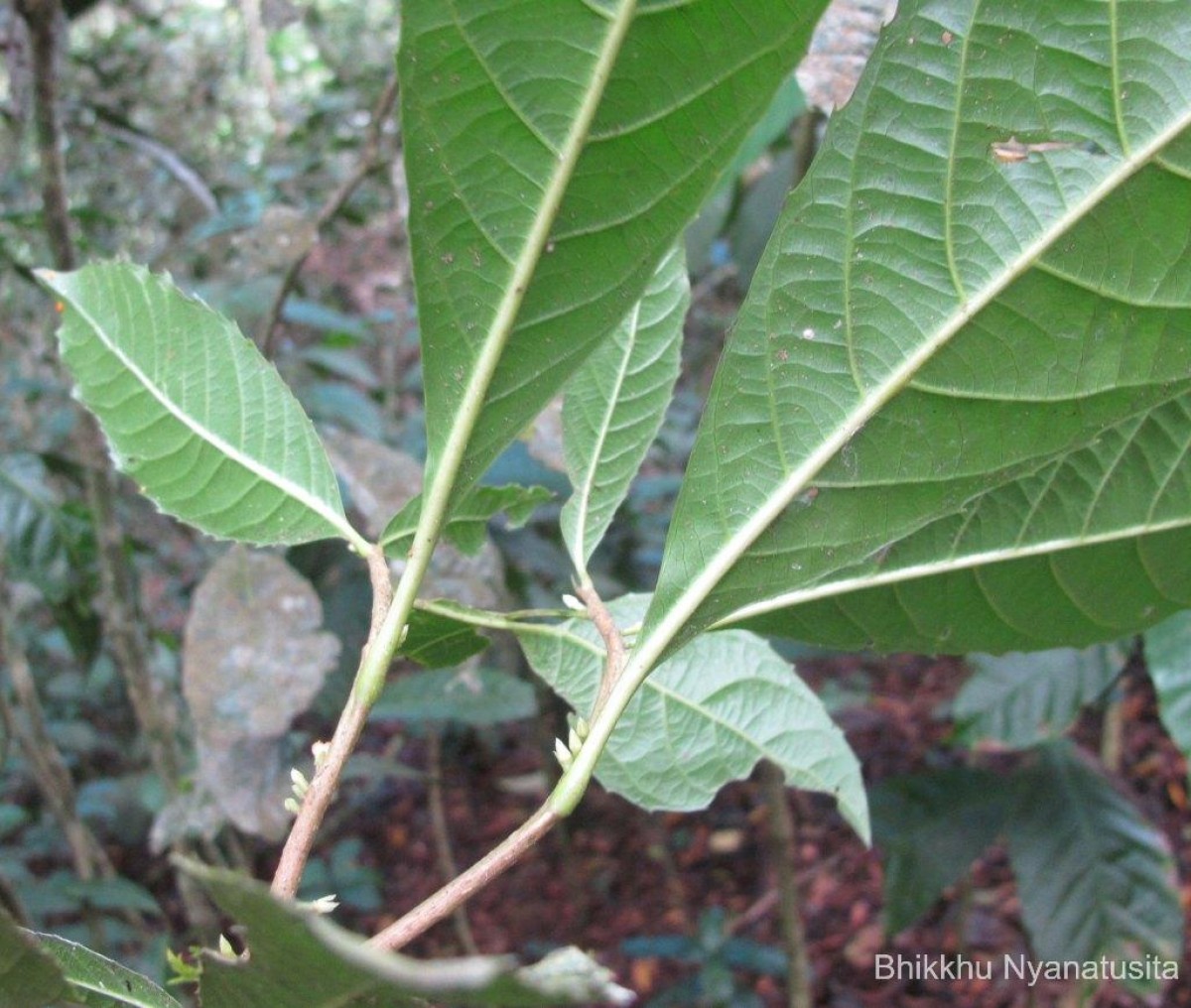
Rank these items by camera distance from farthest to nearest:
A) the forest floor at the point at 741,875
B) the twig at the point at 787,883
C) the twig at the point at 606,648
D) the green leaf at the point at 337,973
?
the forest floor at the point at 741,875 < the twig at the point at 787,883 < the twig at the point at 606,648 < the green leaf at the point at 337,973

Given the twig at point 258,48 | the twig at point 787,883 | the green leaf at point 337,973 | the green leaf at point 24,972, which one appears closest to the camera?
the green leaf at point 337,973

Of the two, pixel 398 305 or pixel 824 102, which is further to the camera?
pixel 398 305

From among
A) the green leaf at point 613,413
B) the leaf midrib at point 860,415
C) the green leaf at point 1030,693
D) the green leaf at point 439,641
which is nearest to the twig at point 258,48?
the green leaf at point 613,413

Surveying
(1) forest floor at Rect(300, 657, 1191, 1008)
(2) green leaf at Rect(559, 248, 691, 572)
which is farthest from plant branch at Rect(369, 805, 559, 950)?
(1) forest floor at Rect(300, 657, 1191, 1008)

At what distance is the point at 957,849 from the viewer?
189 cm

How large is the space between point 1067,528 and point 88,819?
278cm

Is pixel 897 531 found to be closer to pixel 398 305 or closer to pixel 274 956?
pixel 274 956

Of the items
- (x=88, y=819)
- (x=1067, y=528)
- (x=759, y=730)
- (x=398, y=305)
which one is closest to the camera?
(x=1067, y=528)

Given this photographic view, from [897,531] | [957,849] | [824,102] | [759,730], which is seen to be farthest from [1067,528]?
[957,849]

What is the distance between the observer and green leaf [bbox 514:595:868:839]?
24.2 inches

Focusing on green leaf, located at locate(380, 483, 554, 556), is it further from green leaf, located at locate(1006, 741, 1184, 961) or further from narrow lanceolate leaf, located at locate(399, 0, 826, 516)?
green leaf, located at locate(1006, 741, 1184, 961)

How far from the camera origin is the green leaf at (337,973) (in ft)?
0.66

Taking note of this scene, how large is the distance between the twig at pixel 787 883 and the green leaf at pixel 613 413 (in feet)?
2.86

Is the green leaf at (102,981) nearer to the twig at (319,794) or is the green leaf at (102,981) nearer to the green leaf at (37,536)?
the twig at (319,794)
